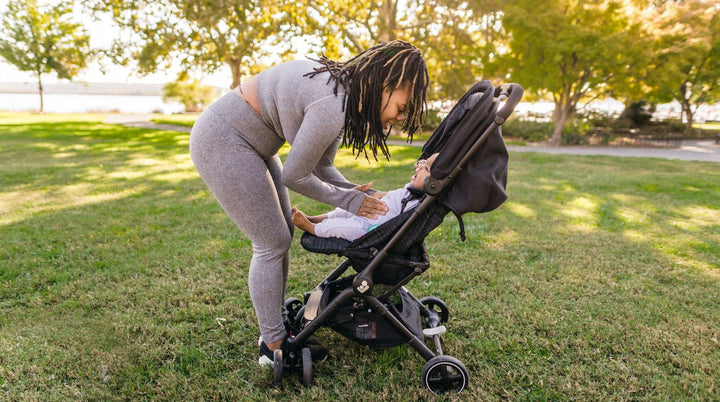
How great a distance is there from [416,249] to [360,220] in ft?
1.04

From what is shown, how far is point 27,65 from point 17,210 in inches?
1061

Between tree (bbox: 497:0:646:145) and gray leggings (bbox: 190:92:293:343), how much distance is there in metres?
12.8

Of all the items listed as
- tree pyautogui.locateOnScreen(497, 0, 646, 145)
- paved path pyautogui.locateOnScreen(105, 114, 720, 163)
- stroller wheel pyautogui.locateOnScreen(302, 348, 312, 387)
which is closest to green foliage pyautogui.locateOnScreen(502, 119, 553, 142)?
paved path pyautogui.locateOnScreen(105, 114, 720, 163)

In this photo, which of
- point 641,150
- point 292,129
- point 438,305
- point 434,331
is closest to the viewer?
point 292,129

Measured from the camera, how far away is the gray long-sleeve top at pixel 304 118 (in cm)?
168

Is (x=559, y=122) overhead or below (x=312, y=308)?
overhead

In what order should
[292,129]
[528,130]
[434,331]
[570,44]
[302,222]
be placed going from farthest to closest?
[528,130] → [570,44] → [434,331] → [302,222] → [292,129]

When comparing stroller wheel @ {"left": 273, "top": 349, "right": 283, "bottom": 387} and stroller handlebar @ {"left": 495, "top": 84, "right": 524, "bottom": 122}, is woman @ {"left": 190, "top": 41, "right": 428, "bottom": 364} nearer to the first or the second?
stroller wheel @ {"left": 273, "top": 349, "right": 283, "bottom": 387}

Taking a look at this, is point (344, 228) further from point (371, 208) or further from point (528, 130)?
point (528, 130)

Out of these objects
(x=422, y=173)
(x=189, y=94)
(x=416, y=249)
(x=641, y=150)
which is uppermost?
(x=189, y=94)

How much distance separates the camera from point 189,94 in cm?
3647

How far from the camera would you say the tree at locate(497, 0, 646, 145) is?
12.3 m

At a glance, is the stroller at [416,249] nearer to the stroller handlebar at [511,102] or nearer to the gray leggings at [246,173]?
the stroller handlebar at [511,102]

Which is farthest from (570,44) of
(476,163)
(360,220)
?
(360,220)
